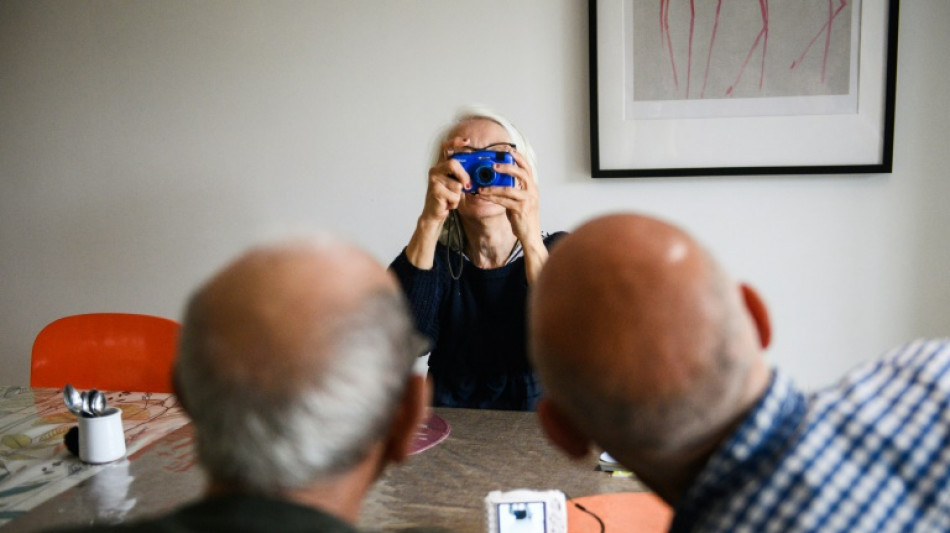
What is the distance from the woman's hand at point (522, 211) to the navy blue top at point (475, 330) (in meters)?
0.07

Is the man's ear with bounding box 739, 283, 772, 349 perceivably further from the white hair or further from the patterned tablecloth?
the patterned tablecloth

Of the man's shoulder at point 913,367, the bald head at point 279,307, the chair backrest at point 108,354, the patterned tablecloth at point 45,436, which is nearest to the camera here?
the bald head at point 279,307

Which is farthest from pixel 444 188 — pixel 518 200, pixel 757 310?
pixel 757 310

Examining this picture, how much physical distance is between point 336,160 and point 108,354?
2.89 ft

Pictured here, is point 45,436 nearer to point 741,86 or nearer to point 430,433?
point 430,433

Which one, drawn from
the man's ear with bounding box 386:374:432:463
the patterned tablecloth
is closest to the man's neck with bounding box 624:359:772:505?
the man's ear with bounding box 386:374:432:463

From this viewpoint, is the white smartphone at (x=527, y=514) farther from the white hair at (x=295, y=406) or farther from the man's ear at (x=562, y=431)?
the white hair at (x=295, y=406)

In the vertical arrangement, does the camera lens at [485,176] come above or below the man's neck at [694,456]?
above

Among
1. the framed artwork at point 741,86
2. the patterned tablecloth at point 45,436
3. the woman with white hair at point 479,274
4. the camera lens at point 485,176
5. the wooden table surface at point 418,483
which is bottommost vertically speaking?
the wooden table surface at point 418,483

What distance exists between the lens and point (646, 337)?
589mm

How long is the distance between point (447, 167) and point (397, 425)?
110 cm

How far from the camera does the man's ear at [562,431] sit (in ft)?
2.29

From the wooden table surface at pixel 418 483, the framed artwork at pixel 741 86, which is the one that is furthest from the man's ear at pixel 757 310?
the framed artwork at pixel 741 86

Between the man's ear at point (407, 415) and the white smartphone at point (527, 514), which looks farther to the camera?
the white smartphone at point (527, 514)
